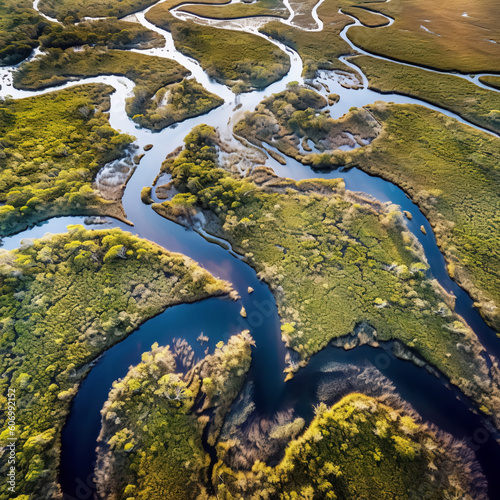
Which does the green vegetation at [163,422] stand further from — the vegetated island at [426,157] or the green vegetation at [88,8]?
the green vegetation at [88,8]

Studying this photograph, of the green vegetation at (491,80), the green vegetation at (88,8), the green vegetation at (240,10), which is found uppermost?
the green vegetation at (240,10)

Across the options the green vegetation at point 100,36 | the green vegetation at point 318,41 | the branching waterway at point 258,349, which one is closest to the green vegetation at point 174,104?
the branching waterway at point 258,349

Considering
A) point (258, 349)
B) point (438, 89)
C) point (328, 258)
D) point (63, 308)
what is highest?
point (438, 89)

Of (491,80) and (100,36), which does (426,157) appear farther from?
(100,36)

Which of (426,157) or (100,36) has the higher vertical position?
(100,36)

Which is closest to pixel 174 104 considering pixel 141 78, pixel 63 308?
pixel 141 78

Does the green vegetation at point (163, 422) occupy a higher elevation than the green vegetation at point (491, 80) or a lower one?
lower

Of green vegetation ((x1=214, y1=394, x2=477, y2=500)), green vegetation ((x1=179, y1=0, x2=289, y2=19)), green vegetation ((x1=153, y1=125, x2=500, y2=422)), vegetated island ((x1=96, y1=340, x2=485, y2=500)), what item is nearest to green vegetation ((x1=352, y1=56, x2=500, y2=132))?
green vegetation ((x1=153, y1=125, x2=500, y2=422))
